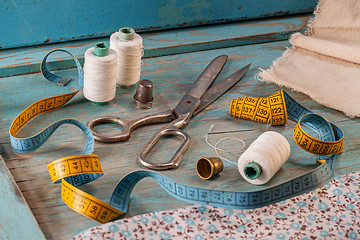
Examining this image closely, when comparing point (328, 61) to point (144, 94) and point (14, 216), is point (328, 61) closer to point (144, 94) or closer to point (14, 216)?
point (144, 94)

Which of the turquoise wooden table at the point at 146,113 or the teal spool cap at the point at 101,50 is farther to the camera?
the teal spool cap at the point at 101,50

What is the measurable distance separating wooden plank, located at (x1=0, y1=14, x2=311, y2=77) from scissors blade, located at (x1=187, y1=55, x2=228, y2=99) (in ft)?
0.61

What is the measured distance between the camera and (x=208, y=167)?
4.24 ft

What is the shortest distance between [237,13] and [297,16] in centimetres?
34

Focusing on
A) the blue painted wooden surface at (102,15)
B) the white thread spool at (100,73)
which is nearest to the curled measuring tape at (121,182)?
the white thread spool at (100,73)

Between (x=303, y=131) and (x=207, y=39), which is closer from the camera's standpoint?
(x=303, y=131)

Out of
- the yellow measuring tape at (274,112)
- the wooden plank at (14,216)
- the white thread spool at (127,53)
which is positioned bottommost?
the wooden plank at (14,216)

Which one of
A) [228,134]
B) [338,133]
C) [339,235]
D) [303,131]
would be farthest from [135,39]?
[339,235]

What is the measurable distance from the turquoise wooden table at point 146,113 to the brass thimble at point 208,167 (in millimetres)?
21

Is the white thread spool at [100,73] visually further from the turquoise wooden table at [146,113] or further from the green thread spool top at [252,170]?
the green thread spool top at [252,170]

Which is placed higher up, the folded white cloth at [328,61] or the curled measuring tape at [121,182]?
the folded white cloth at [328,61]

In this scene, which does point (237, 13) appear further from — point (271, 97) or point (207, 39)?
point (271, 97)

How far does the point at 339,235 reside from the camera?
1149 millimetres

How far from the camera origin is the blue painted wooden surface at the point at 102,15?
1710mm
